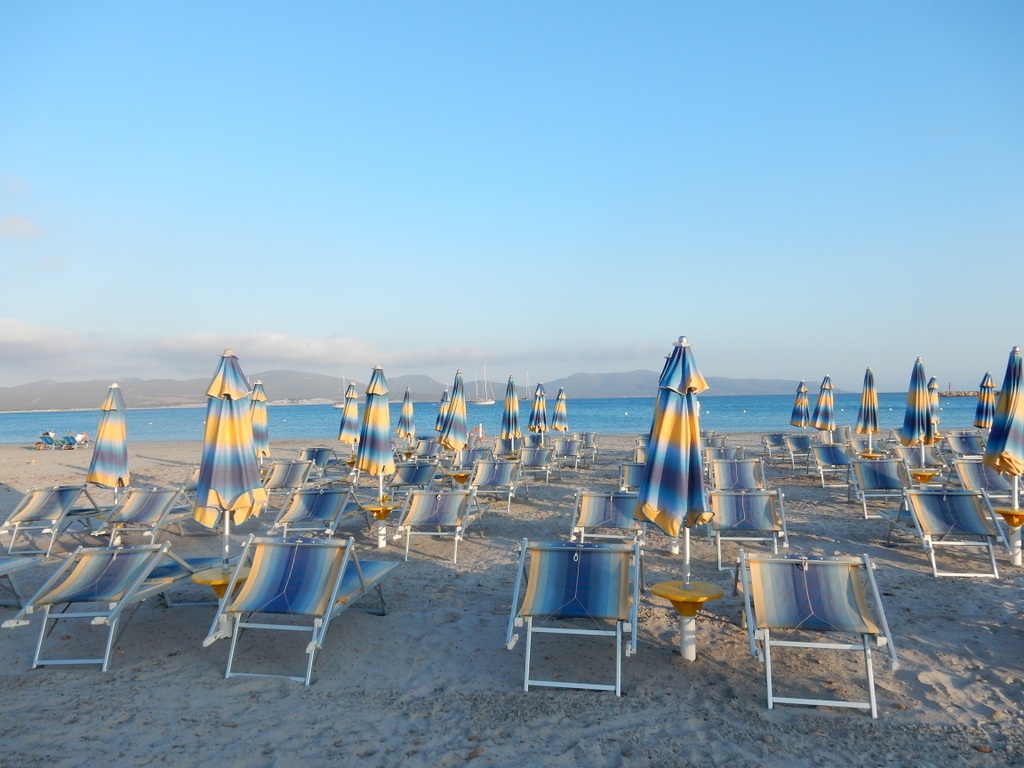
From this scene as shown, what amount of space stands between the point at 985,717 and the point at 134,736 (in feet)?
15.6

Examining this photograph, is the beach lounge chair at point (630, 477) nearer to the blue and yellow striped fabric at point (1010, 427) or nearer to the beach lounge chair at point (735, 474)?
the beach lounge chair at point (735, 474)

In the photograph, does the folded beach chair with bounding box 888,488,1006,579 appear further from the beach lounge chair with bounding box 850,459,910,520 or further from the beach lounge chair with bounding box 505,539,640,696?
the beach lounge chair with bounding box 505,539,640,696

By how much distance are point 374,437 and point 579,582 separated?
4.31 meters

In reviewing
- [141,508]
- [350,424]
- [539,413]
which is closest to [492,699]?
[141,508]

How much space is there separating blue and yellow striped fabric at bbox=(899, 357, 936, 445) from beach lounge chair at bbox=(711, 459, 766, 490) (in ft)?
12.0

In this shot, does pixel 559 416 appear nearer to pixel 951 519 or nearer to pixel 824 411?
pixel 824 411

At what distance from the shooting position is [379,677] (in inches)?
171

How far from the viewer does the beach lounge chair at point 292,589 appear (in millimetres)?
4453

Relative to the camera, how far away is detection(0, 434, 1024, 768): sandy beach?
337 centimetres

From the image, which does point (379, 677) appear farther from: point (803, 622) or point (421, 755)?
point (803, 622)

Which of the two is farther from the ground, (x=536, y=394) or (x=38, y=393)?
(x=536, y=394)

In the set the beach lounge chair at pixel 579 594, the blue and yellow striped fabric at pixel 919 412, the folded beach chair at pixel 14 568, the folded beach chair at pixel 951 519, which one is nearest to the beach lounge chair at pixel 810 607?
the beach lounge chair at pixel 579 594

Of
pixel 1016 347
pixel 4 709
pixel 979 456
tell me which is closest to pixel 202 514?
pixel 4 709

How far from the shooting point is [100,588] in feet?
16.0
